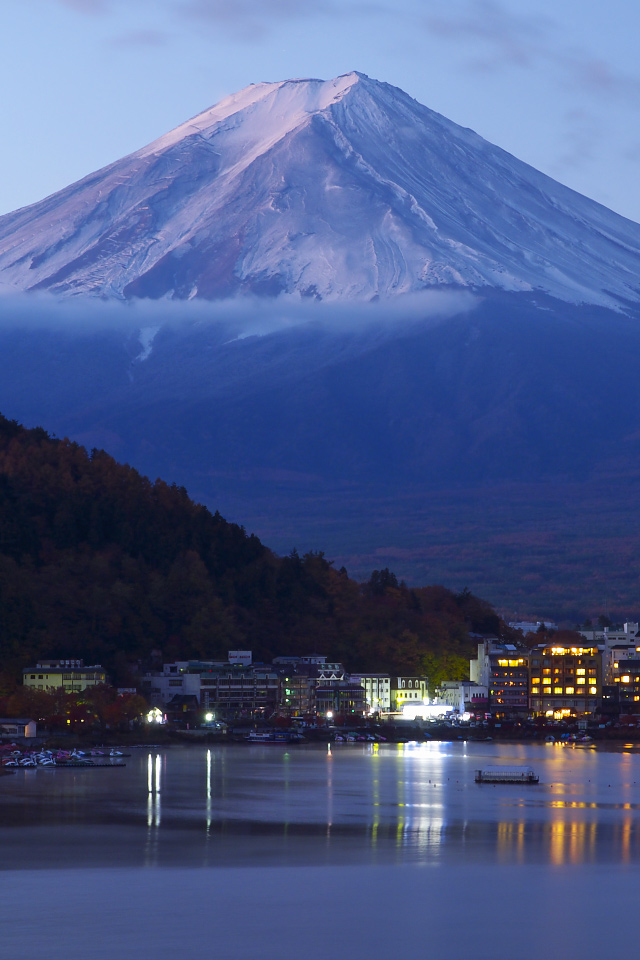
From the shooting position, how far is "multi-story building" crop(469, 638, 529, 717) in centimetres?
8450

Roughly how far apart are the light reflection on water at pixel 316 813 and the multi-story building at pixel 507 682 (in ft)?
98.1

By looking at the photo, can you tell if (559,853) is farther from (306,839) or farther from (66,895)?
(66,895)

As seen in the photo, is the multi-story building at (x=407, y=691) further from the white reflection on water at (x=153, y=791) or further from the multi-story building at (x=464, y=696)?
the white reflection on water at (x=153, y=791)

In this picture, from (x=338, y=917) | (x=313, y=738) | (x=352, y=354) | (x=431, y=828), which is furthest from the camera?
(x=352, y=354)

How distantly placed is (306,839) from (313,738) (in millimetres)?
38838

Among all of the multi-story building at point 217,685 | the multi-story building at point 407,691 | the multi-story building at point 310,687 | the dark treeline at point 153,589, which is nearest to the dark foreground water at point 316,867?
the multi-story building at point 217,685

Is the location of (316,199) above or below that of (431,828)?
above

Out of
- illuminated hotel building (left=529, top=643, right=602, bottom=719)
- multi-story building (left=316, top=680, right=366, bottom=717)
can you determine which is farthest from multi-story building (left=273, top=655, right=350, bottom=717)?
illuminated hotel building (left=529, top=643, right=602, bottom=719)

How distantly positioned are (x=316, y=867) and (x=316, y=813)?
26.3 feet

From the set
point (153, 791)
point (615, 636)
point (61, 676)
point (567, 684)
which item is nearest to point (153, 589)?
point (61, 676)

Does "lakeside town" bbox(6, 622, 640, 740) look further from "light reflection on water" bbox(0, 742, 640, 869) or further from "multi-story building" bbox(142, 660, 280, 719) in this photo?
"light reflection on water" bbox(0, 742, 640, 869)

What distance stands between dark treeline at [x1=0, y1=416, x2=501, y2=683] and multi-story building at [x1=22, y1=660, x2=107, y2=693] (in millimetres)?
790

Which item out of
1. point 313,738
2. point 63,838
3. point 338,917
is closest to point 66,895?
point 338,917

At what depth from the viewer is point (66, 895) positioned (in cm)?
2567
